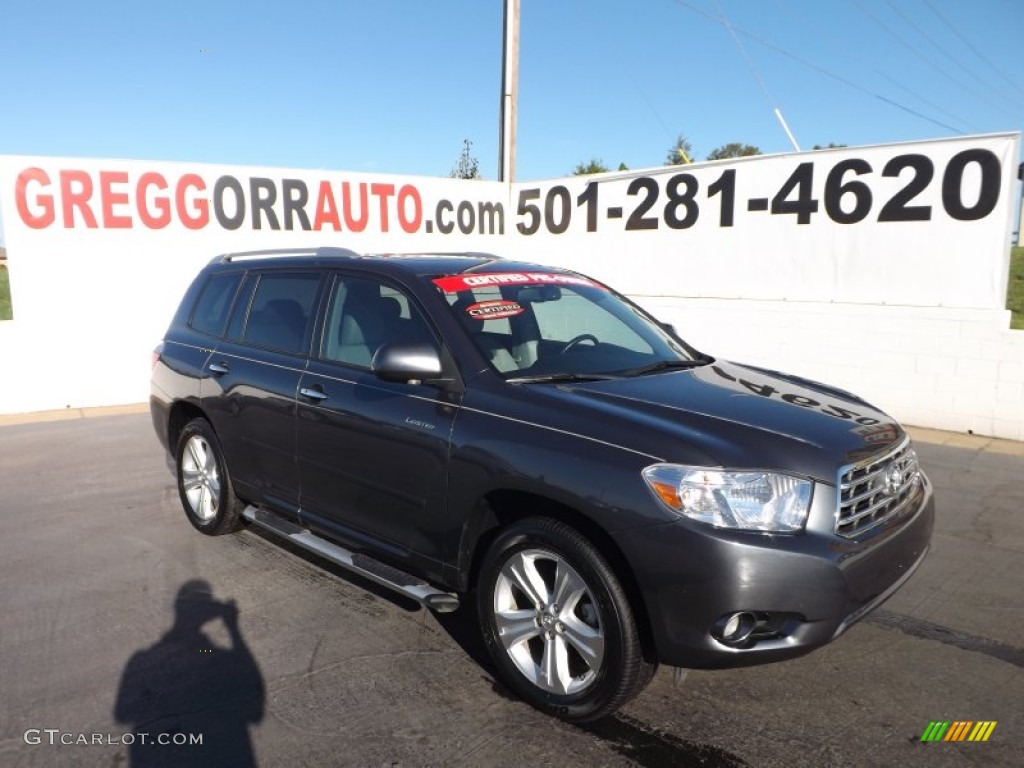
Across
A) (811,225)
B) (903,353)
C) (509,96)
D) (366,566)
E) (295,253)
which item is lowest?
(366,566)

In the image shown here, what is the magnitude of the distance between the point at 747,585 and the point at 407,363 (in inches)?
64.3

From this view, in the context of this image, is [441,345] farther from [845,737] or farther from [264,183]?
[264,183]

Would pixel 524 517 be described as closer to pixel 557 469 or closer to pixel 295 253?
pixel 557 469

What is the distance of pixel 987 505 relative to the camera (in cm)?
587

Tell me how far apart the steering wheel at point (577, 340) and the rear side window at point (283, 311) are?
1.43m

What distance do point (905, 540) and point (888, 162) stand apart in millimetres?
6430

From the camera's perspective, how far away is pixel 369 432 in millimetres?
3811

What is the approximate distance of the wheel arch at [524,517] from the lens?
2.96 metres

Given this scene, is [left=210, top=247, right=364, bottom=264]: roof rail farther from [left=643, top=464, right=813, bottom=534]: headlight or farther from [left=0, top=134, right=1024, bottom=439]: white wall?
[left=0, top=134, right=1024, bottom=439]: white wall

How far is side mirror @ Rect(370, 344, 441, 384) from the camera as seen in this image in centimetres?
350

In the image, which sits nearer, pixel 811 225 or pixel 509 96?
pixel 811 225

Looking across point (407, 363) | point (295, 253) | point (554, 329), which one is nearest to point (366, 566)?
point (407, 363)

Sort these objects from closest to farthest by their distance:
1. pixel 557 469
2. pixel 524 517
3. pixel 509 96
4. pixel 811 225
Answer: pixel 557 469
pixel 524 517
pixel 811 225
pixel 509 96

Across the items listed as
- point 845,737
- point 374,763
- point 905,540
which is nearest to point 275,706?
point 374,763
